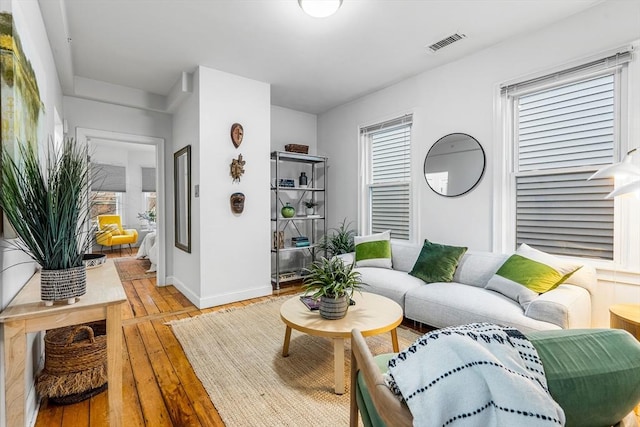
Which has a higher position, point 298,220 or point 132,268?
point 298,220

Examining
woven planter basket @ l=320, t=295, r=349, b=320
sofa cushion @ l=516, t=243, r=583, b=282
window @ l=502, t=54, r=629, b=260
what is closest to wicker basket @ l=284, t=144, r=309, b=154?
window @ l=502, t=54, r=629, b=260

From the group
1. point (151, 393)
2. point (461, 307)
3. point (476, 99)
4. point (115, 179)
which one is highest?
point (476, 99)

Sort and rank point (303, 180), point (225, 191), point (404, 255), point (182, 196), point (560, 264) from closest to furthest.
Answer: point (560, 264) < point (404, 255) < point (225, 191) < point (182, 196) < point (303, 180)

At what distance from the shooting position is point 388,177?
420 centimetres

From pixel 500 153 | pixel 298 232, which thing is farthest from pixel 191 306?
pixel 500 153

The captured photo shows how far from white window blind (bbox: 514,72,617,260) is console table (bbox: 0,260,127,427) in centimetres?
329

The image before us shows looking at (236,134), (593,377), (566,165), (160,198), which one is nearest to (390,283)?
(566,165)

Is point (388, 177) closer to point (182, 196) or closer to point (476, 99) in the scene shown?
point (476, 99)

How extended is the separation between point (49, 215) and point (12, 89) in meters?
0.60

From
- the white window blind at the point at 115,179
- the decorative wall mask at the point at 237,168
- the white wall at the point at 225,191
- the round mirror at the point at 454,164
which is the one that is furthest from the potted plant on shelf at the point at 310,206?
the white window blind at the point at 115,179

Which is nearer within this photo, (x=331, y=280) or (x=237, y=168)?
(x=331, y=280)

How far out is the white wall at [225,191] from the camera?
346 centimetres

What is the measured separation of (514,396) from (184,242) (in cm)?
397

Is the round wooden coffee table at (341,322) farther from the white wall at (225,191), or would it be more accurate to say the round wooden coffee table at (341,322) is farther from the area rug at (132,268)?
the area rug at (132,268)
